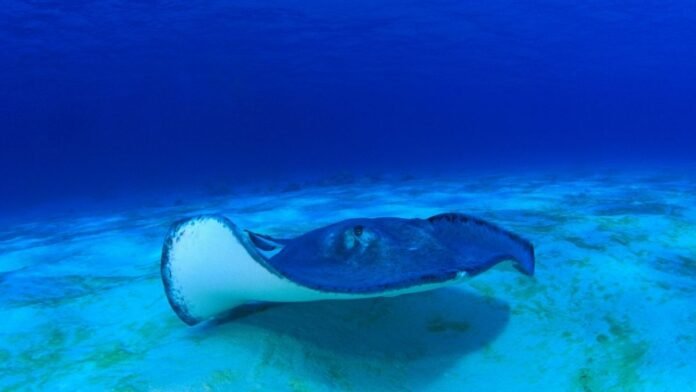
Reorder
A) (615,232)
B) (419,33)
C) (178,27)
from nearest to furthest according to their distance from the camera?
(615,232), (178,27), (419,33)

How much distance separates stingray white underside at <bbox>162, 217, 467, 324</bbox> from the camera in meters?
1.91

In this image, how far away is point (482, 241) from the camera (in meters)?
2.60

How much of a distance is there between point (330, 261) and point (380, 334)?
530 millimetres

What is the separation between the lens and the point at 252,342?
2.35 meters

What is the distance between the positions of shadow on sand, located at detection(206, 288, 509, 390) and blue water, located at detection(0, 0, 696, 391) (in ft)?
0.04

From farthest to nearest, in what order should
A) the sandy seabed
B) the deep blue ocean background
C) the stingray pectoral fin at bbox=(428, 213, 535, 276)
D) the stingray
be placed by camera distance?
the deep blue ocean background, the stingray pectoral fin at bbox=(428, 213, 535, 276), the sandy seabed, the stingray

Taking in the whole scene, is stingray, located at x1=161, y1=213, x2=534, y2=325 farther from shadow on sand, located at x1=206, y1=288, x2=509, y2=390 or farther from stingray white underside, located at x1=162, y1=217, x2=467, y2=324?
shadow on sand, located at x1=206, y1=288, x2=509, y2=390

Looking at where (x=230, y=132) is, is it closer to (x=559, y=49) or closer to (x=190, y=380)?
(x=559, y=49)

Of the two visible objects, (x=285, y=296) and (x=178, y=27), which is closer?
(x=285, y=296)

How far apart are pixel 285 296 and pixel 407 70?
42687 mm

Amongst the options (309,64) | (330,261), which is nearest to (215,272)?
(330,261)

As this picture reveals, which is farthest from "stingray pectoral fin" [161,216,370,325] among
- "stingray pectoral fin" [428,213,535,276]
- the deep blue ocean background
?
the deep blue ocean background

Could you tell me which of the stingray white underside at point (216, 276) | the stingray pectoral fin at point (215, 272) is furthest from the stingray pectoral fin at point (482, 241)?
the stingray pectoral fin at point (215, 272)

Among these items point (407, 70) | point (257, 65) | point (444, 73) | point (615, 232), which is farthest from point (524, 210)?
point (444, 73)
